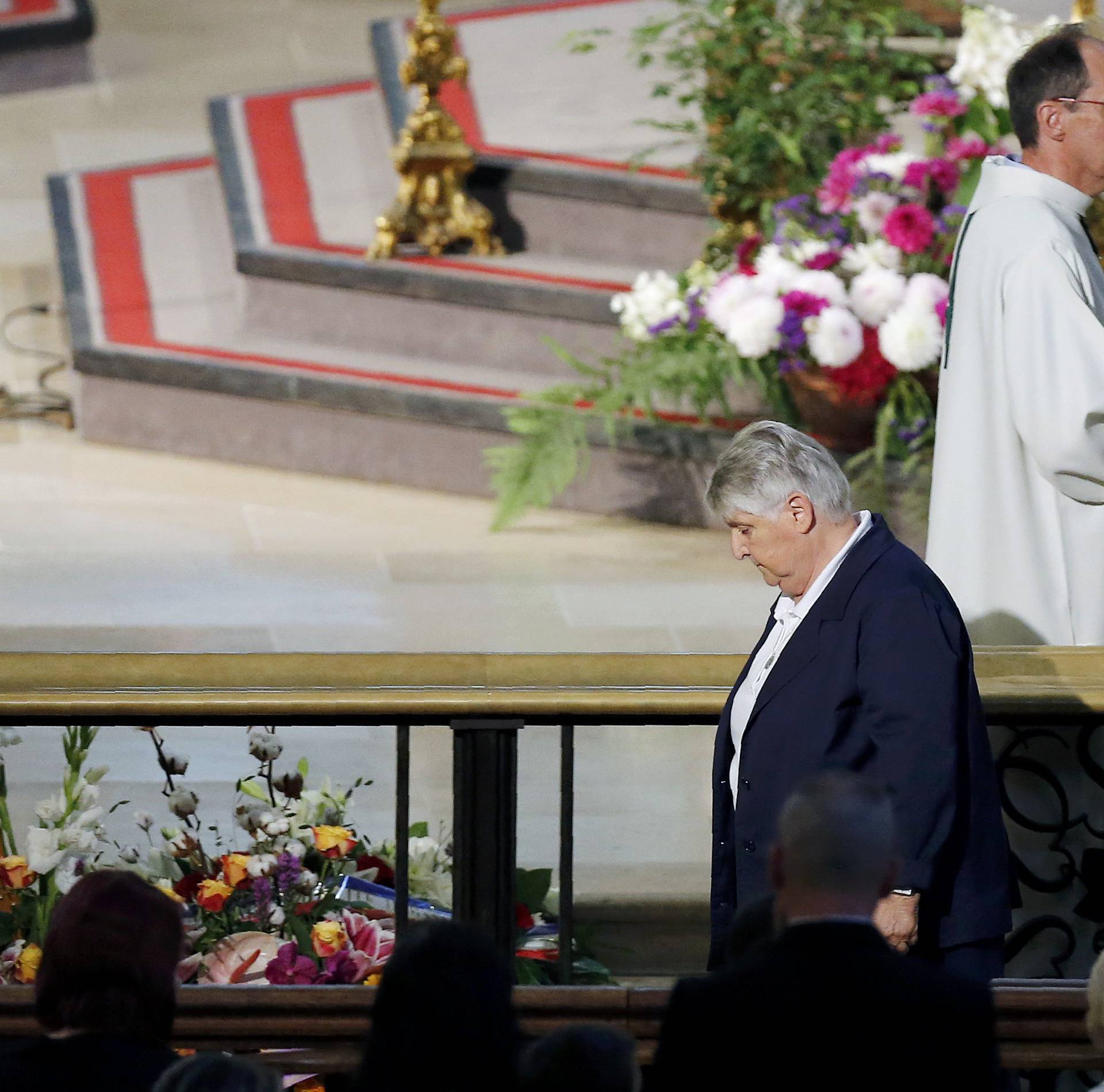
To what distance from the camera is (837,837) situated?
7.60 ft

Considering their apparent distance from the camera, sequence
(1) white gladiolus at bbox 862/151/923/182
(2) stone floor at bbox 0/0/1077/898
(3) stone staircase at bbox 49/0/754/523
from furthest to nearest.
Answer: (3) stone staircase at bbox 49/0/754/523 < (1) white gladiolus at bbox 862/151/923/182 < (2) stone floor at bbox 0/0/1077/898

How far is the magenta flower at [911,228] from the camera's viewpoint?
7.08 metres

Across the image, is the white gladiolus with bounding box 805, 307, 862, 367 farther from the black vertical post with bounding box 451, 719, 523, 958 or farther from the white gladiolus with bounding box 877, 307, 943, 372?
the black vertical post with bounding box 451, 719, 523, 958

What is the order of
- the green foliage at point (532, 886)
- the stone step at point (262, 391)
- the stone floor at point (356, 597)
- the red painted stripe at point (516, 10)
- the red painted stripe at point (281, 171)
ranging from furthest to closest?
the red painted stripe at point (516, 10) → the red painted stripe at point (281, 171) → the stone step at point (262, 391) → the stone floor at point (356, 597) → the green foliage at point (532, 886)

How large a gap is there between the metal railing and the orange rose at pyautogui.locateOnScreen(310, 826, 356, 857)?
1.28 feet

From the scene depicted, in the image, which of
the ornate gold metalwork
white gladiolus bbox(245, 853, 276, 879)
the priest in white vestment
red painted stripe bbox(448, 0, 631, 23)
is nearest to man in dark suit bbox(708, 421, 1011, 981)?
the priest in white vestment

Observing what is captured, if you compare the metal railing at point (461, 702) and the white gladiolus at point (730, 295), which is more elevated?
the metal railing at point (461, 702)

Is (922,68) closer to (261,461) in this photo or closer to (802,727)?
(261,461)

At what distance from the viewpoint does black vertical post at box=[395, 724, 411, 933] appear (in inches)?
139

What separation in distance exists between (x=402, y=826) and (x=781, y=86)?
212 inches

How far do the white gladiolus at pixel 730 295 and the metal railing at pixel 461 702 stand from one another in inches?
149

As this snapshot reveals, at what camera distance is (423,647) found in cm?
602

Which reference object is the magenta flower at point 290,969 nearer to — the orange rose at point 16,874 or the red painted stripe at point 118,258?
the orange rose at point 16,874

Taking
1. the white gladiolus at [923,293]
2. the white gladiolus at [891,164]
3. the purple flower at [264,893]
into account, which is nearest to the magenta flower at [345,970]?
the purple flower at [264,893]
